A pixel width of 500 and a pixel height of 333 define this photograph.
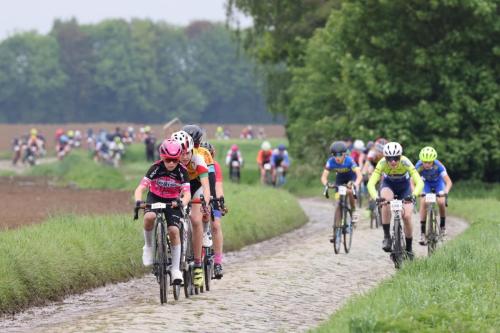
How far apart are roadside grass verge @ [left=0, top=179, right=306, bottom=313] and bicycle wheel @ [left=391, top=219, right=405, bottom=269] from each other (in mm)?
3597

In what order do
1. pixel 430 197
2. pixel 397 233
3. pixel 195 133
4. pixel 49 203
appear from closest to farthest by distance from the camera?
pixel 195 133 → pixel 397 233 → pixel 430 197 → pixel 49 203

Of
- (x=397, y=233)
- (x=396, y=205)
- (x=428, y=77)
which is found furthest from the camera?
(x=428, y=77)

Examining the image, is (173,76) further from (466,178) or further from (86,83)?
(466,178)

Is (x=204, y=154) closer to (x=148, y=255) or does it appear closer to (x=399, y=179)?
(x=148, y=255)

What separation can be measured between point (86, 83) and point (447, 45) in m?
111

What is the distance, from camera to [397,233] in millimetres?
17859

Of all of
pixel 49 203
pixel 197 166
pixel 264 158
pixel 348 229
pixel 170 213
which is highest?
pixel 197 166

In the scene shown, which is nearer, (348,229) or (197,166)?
(197,166)

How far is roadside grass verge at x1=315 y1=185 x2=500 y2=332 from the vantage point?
10789 millimetres

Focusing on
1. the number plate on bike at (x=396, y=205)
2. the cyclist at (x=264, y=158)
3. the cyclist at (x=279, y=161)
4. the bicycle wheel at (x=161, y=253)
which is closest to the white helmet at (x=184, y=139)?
the bicycle wheel at (x=161, y=253)

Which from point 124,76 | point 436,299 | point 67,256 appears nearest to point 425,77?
point 67,256

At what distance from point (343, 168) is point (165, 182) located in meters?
8.22

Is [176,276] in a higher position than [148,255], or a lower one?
lower

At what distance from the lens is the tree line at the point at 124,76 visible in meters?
148
